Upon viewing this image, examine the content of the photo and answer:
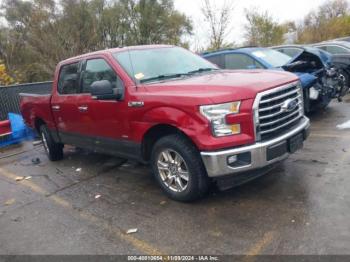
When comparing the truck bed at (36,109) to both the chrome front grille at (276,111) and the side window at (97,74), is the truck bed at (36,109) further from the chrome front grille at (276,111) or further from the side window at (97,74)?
the chrome front grille at (276,111)

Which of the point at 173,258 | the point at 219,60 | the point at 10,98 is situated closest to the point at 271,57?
the point at 219,60

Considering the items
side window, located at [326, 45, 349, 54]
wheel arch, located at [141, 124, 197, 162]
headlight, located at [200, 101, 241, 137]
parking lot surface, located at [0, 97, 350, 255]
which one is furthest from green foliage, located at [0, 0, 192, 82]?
headlight, located at [200, 101, 241, 137]

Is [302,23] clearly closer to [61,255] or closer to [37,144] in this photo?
[37,144]

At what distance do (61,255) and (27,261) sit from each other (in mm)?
334

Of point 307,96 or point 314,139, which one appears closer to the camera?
point 314,139

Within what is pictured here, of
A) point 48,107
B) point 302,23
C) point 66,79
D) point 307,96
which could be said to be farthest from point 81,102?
point 302,23

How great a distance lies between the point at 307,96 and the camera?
23.7ft

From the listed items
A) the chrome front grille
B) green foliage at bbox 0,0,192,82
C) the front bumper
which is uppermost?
green foliage at bbox 0,0,192,82

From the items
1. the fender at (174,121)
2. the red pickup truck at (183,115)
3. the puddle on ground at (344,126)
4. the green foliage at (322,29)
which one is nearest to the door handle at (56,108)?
the red pickup truck at (183,115)

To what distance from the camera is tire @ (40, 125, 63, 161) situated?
7.04m

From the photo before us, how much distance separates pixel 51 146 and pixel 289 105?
476 cm

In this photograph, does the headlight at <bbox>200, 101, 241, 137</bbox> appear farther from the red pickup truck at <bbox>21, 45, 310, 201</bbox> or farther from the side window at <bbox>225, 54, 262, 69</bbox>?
the side window at <bbox>225, 54, 262, 69</bbox>

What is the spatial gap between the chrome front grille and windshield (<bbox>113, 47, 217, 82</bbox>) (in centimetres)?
135

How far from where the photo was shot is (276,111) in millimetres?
4031
